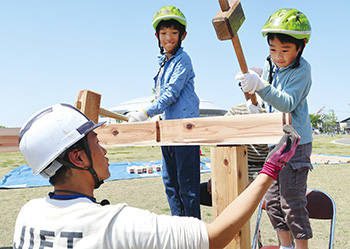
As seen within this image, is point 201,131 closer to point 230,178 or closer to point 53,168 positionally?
point 230,178

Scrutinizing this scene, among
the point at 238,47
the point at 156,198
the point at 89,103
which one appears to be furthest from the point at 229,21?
the point at 156,198

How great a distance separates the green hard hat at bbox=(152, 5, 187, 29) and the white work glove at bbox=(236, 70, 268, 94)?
1.11 m

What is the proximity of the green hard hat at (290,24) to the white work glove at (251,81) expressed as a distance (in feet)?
1.44

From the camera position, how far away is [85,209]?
135cm

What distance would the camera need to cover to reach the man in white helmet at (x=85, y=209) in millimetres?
1292

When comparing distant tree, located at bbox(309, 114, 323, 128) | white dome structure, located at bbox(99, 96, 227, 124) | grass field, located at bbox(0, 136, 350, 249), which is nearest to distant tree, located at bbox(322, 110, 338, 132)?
distant tree, located at bbox(309, 114, 323, 128)

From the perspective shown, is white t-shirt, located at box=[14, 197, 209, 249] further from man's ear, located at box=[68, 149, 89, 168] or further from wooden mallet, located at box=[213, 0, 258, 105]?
wooden mallet, located at box=[213, 0, 258, 105]

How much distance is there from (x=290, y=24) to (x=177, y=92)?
1.14m

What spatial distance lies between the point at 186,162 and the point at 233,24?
1.36 m

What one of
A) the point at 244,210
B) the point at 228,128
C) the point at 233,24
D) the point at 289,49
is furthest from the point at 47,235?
the point at 289,49

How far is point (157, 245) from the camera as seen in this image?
1284 mm

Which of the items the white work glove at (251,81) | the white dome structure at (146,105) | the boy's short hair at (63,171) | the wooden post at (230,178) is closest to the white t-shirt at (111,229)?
the boy's short hair at (63,171)

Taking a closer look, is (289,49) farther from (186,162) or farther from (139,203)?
(139,203)

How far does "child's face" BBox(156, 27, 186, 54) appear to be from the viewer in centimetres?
315
